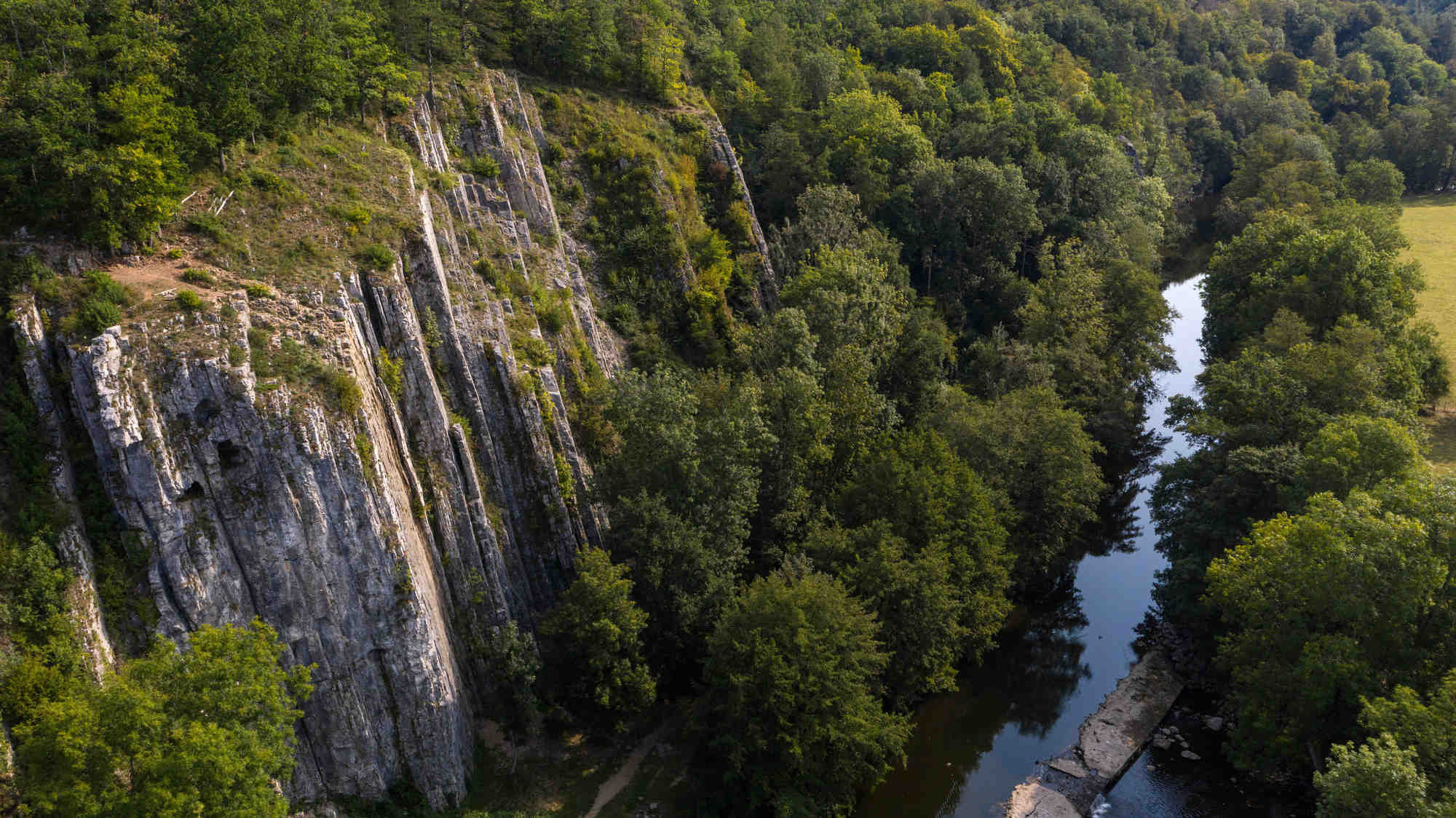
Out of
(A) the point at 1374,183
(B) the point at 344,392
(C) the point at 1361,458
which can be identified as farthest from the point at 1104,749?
(A) the point at 1374,183

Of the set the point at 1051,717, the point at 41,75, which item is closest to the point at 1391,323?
the point at 1051,717

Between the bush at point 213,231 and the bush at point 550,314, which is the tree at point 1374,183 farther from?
the bush at point 213,231

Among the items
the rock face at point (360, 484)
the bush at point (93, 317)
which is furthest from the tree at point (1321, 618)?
the bush at point (93, 317)

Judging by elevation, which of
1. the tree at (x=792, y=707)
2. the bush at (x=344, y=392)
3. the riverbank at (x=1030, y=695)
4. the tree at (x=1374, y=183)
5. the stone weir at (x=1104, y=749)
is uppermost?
the bush at (x=344, y=392)

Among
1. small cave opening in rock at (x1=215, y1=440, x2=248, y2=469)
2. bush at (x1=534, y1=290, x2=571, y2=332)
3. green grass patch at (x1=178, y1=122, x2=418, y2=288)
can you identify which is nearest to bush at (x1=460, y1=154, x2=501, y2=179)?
green grass patch at (x1=178, y1=122, x2=418, y2=288)

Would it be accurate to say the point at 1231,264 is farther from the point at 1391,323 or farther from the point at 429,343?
the point at 429,343

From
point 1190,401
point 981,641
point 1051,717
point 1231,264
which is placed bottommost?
point 1051,717

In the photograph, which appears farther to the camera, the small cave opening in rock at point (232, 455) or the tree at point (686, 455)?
the tree at point (686, 455)
